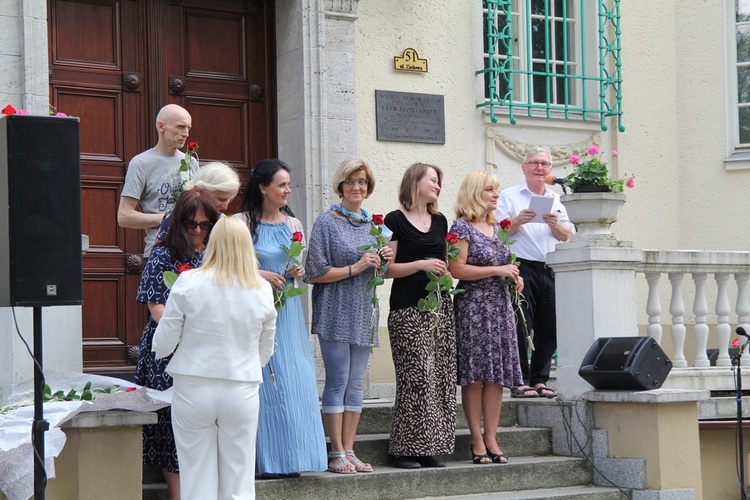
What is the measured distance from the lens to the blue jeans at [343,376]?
7.30 meters

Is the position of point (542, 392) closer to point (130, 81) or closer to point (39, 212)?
point (130, 81)

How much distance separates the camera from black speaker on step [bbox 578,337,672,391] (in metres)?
8.09

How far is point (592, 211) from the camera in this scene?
8.48m

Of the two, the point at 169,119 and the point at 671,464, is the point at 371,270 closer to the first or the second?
the point at 169,119

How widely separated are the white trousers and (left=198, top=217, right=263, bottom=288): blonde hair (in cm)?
47

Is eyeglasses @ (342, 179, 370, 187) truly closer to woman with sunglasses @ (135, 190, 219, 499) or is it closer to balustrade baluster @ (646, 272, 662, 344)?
woman with sunglasses @ (135, 190, 219, 499)

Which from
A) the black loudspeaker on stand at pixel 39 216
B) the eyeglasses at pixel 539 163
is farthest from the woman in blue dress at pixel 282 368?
the eyeglasses at pixel 539 163

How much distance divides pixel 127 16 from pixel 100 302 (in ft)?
6.75

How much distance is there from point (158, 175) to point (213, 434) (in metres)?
2.08

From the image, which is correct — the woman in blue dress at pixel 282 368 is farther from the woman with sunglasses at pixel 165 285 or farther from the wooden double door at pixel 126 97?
the wooden double door at pixel 126 97

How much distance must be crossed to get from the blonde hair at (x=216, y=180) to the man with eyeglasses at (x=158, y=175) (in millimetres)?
650

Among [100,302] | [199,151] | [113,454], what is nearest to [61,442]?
[113,454]

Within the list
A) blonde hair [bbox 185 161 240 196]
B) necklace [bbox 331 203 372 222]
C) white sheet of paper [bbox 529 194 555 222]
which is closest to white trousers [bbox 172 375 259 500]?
blonde hair [bbox 185 161 240 196]

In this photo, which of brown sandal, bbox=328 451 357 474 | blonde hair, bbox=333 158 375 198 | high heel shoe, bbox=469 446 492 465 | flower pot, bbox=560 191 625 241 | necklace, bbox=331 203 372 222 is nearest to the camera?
brown sandal, bbox=328 451 357 474
